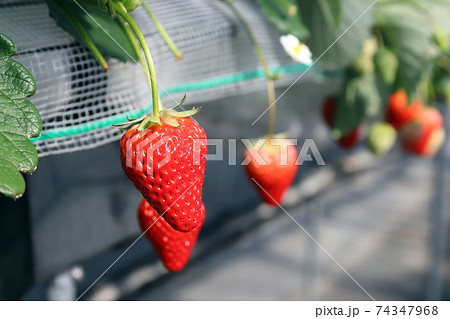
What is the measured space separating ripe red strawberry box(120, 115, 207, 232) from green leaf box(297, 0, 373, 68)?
219 mm

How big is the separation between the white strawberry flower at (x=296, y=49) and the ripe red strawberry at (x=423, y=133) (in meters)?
0.26

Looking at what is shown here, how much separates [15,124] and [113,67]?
126 mm

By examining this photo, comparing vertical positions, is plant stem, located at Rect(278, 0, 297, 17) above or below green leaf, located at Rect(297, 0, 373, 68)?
above

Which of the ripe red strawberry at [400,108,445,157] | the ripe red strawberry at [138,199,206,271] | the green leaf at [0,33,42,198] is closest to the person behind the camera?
the green leaf at [0,33,42,198]

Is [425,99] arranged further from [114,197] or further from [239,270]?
[239,270]

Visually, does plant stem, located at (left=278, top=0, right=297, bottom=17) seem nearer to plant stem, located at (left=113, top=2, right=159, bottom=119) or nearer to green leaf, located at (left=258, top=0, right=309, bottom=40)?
green leaf, located at (left=258, top=0, right=309, bottom=40)

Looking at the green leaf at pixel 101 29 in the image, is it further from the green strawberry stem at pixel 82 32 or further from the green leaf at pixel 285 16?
the green leaf at pixel 285 16

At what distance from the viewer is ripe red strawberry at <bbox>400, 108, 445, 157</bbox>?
26.7 inches

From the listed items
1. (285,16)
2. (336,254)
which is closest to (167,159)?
(285,16)

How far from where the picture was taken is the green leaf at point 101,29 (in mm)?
301

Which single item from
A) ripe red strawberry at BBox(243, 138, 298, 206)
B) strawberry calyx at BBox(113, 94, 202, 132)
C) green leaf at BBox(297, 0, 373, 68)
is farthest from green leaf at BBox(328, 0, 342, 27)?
strawberry calyx at BBox(113, 94, 202, 132)

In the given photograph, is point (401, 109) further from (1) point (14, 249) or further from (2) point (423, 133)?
(1) point (14, 249)

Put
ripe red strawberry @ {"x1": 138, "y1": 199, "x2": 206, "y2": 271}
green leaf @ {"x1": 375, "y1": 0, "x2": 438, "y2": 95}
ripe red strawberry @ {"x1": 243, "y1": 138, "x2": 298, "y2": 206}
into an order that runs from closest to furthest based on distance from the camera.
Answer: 1. ripe red strawberry @ {"x1": 138, "y1": 199, "x2": 206, "y2": 271}
2. ripe red strawberry @ {"x1": 243, "y1": 138, "x2": 298, "y2": 206}
3. green leaf @ {"x1": 375, "y1": 0, "x2": 438, "y2": 95}

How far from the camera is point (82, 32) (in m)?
0.31
